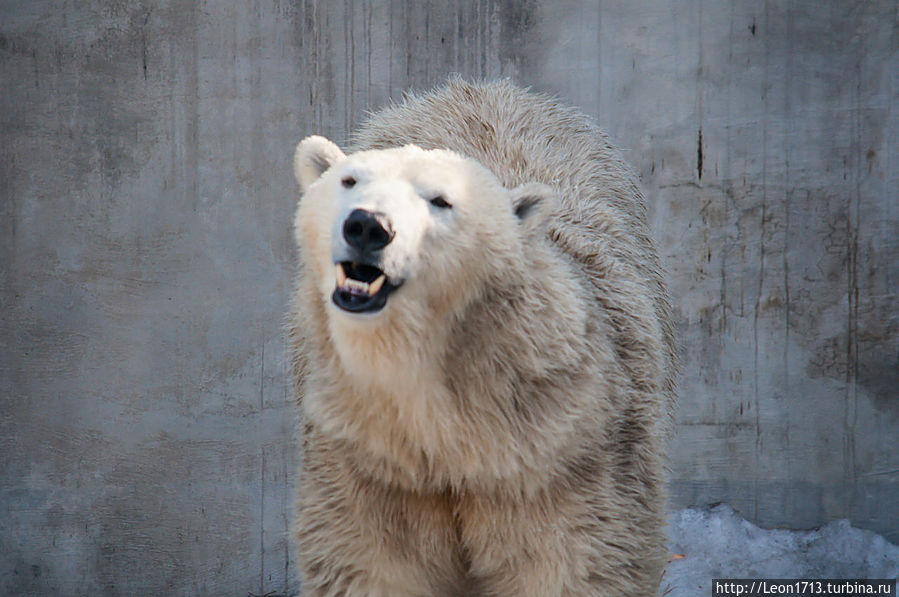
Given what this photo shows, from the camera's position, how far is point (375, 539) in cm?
282

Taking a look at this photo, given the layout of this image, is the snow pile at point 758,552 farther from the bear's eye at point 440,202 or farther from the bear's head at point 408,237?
the bear's eye at point 440,202

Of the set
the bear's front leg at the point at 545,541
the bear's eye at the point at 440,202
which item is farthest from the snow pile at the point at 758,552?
the bear's eye at the point at 440,202

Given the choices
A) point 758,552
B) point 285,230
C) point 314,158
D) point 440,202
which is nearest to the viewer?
point 440,202

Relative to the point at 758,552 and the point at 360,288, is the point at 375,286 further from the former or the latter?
the point at 758,552

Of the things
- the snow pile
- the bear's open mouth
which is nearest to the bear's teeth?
the bear's open mouth

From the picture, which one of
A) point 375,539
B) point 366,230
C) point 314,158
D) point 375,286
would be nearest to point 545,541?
point 375,539

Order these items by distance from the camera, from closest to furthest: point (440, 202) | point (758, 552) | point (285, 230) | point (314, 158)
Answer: point (440, 202)
point (314, 158)
point (758, 552)
point (285, 230)

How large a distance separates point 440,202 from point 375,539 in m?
1.06

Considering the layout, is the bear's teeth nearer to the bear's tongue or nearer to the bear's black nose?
the bear's tongue

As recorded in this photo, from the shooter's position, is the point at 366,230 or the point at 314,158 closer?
the point at 366,230

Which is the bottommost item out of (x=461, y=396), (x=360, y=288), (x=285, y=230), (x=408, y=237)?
(x=461, y=396)

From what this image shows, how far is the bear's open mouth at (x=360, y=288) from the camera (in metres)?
2.34

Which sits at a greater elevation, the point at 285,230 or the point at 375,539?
the point at 285,230

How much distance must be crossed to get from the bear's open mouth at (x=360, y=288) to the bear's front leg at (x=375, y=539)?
677 millimetres
